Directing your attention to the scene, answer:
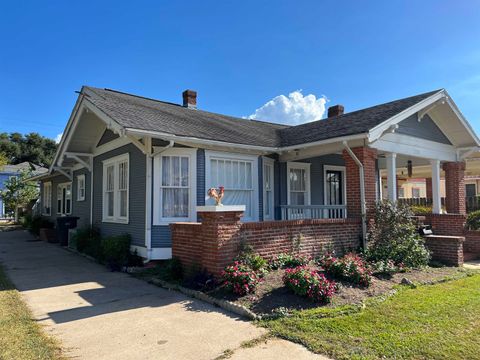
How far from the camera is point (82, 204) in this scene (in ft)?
46.3

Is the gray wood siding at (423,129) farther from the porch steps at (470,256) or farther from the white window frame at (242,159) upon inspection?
the white window frame at (242,159)

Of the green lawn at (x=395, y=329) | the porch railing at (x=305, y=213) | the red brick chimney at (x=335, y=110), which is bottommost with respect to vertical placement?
the green lawn at (x=395, y=329)

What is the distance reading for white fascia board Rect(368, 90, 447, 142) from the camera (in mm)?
8316

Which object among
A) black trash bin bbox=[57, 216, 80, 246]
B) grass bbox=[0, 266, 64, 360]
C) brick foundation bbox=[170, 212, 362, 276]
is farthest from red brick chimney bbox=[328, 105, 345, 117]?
grass bbox=[0, 266, 64, 360]

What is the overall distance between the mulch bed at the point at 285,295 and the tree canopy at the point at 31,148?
53691 millimetres

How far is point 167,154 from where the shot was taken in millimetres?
8984

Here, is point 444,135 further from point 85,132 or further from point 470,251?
point 85,132

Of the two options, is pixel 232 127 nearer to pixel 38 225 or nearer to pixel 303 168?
pixel 303 168

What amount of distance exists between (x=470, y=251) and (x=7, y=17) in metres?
18.1

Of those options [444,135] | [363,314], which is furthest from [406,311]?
[444,135]

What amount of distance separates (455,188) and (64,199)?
17.0 m

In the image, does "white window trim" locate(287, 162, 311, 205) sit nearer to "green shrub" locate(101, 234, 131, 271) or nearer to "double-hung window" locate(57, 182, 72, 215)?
"green shrub" locate(101, 234, 131, 271)

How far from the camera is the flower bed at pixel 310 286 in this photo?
5.45 meters

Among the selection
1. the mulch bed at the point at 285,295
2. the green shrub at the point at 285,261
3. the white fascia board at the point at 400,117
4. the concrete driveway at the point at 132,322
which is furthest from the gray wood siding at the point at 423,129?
the concrete driveway at the point at 132,322
